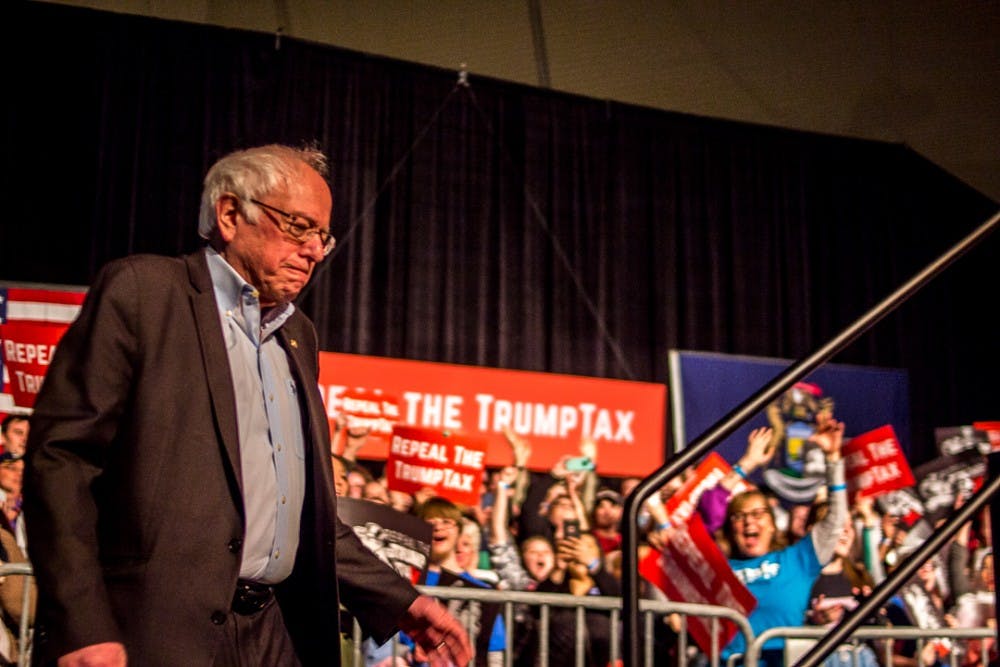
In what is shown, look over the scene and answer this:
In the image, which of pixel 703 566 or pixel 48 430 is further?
pixel 703 566

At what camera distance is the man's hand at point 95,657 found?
1.36m

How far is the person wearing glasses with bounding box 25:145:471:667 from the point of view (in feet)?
4.70

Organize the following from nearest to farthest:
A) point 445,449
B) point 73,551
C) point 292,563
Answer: point 73,551
point 292,563
point 445,449

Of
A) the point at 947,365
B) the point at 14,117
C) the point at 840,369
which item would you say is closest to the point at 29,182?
the point at 14,117

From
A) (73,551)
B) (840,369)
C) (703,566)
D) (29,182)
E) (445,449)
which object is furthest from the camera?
(840,369)

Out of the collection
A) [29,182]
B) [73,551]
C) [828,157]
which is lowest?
[73,551]

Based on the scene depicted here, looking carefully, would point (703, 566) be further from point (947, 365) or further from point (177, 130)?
point (947, 365)

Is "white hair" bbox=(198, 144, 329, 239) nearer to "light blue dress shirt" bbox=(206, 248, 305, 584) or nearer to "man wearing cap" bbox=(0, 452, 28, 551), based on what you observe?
"light blue dress shirt" bbox=(206, 248, 305, 584)

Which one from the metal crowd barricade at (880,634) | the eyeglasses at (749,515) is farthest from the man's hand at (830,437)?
the metal crowd barricade at (880,634)

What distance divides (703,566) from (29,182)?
4.38m

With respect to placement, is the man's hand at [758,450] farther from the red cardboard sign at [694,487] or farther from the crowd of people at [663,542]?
the red cardboard sign at [694,487]

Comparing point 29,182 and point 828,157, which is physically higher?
point 828,157

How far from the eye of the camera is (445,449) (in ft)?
19.3

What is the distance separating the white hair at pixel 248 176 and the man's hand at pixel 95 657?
68 centimetres
